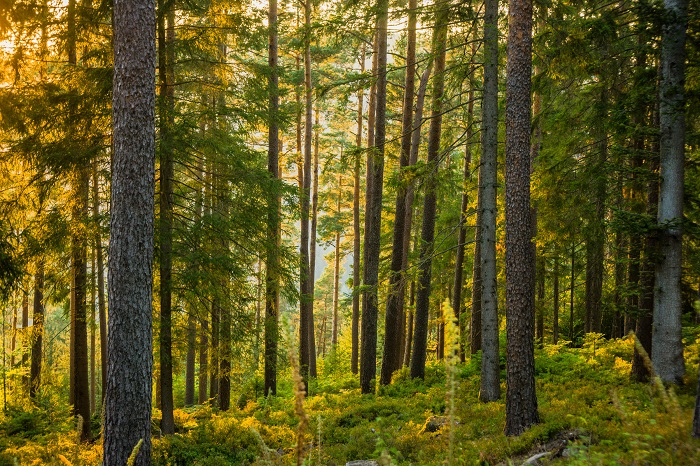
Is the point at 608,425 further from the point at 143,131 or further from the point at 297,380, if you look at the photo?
the point at 143,131

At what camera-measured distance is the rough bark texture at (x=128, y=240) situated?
627 cm

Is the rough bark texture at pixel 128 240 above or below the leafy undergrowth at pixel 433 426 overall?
above

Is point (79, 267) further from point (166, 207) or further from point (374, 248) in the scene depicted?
point (374, 248)

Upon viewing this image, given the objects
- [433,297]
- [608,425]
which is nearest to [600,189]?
[608,425]

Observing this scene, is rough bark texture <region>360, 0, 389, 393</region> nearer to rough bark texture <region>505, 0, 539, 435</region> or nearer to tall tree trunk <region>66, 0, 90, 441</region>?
rough bark texture <region>505, 0, 539, 435</region>

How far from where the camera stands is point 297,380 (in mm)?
1589

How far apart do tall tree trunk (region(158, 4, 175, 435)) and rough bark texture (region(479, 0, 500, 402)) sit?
6936 millimetres

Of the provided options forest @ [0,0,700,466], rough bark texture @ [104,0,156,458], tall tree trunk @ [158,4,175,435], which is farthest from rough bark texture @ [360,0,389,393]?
rough bark texture @ [104,0,156,458]

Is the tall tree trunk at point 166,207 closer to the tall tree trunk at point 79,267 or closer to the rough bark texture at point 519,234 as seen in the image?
the tall tree trunk at point 79,267

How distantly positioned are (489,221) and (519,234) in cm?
310

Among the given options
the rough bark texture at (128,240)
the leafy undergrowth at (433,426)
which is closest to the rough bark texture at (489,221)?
the leafy undergrowth at (433,426)

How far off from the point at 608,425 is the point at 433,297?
19.8 meters

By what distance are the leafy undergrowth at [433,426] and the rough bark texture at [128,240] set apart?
131cm

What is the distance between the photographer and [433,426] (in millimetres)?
9977
